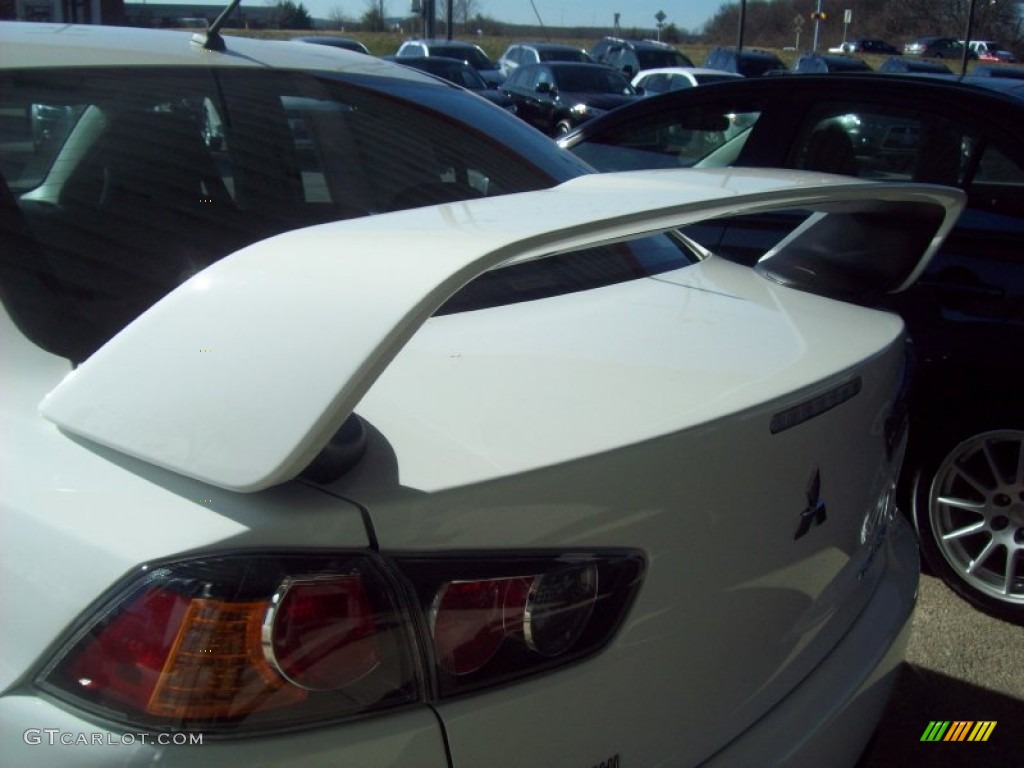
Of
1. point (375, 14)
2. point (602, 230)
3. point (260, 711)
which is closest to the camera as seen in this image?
point (260, 711)

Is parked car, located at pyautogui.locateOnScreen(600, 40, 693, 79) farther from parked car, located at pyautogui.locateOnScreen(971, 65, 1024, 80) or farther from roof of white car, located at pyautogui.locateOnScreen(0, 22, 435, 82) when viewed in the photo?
roof of white car, located at pyautogui.locateOnScreen(0, 22, 435, 82)

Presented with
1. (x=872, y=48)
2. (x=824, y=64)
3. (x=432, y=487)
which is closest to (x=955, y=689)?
(x=432, y=487)

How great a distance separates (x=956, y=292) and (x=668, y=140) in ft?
5.35

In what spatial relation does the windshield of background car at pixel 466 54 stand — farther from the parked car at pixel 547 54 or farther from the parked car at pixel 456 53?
the parked car at pixel 547 54

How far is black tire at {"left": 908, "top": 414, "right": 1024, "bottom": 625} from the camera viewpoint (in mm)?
3268

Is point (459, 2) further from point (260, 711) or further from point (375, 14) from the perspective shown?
point (260, 711)

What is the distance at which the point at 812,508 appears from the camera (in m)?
1.65

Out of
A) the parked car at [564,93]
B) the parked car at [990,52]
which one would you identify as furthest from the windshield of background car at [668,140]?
the parked car at [990,52]

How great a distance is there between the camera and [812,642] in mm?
1757

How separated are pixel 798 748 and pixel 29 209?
163 cm

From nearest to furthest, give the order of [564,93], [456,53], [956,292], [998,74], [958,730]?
1. [958,730]
2. [956,292]
3. [998,74]
4. [564,93]
5. [456,53]

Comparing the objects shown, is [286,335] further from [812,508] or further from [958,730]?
[958,730]

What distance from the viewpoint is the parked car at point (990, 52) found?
120ft

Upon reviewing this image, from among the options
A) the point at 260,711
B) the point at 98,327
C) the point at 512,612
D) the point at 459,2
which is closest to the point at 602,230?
the point at 512,612
